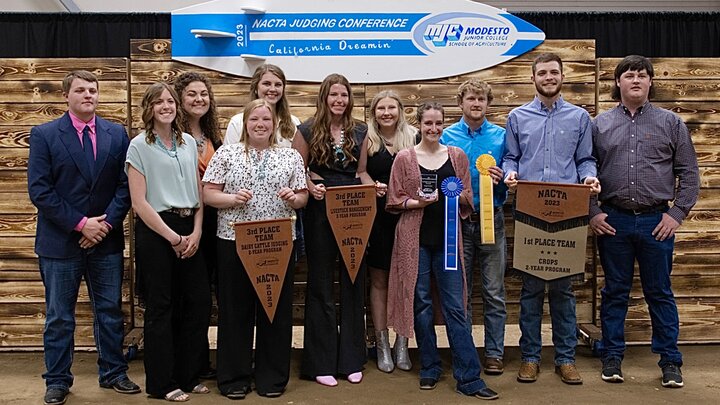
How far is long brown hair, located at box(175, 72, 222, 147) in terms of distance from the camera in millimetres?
3756

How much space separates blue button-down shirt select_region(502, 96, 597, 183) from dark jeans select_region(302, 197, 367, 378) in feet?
3.20

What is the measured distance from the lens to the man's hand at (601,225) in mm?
3709

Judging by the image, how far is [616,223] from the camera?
3.72 meters

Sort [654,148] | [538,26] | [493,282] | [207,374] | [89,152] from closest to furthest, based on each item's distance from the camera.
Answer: [89,152]
[654,148]
[207,374]
[493,282]
[538,26]

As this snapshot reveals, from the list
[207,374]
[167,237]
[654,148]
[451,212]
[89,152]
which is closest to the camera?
[167,237]

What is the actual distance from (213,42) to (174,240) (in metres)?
1.49

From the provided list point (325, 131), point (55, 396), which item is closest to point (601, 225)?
point (325, 131)

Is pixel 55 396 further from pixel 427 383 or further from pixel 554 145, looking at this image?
pixel 554 145

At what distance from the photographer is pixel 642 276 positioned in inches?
148

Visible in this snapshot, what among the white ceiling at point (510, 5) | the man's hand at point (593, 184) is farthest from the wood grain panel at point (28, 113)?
the white ceiling at point (510, 5)

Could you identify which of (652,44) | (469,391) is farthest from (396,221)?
(652,44)

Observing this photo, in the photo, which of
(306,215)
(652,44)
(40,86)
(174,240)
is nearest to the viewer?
(174,240)

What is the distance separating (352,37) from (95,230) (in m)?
1.88

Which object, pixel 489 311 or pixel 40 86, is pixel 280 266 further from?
pixel 40 86
